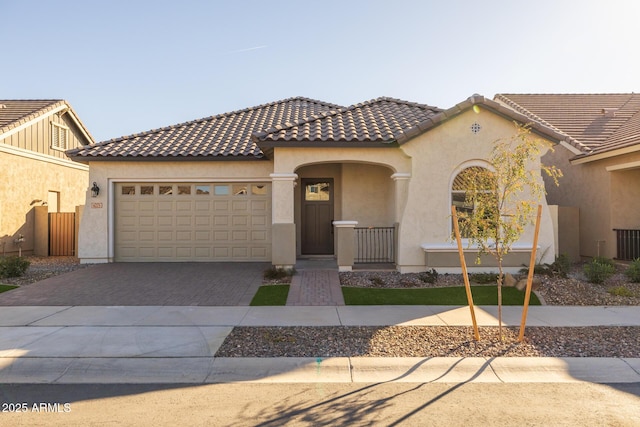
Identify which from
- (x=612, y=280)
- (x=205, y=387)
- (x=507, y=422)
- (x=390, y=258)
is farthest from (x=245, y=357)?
(x=612, y=280)

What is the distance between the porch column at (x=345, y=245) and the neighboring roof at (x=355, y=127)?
2325 mm

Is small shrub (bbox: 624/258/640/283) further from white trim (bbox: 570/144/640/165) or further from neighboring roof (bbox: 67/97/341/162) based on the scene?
neighboring roof (bbox: 67/97/341/162)

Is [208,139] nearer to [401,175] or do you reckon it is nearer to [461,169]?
[401,175]

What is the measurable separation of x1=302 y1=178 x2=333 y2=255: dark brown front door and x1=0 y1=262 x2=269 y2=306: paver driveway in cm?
237

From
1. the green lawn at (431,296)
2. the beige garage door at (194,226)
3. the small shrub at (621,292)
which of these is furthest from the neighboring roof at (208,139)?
the small shrub at (621,292)

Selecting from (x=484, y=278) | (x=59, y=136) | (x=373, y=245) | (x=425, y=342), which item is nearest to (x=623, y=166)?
(x=484, y=278)

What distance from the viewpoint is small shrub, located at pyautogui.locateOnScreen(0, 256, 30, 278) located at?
38.2 feet

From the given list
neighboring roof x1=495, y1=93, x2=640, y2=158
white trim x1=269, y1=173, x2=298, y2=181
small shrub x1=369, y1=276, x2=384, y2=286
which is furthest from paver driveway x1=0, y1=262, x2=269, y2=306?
neighboring roof x1=495, y1=93, x2=640, y2=158

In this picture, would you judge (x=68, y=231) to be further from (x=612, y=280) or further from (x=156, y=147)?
(x=612, y=280)

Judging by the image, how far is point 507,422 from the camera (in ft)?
13.5

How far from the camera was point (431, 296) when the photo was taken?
A: 9.45 metres

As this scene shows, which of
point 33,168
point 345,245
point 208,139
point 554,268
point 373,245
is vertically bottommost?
point 554,268

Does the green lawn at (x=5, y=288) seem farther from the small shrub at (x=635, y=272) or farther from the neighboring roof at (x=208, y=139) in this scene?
the small shrub at (x=635, y=272)

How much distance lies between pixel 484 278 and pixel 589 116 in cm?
1230
